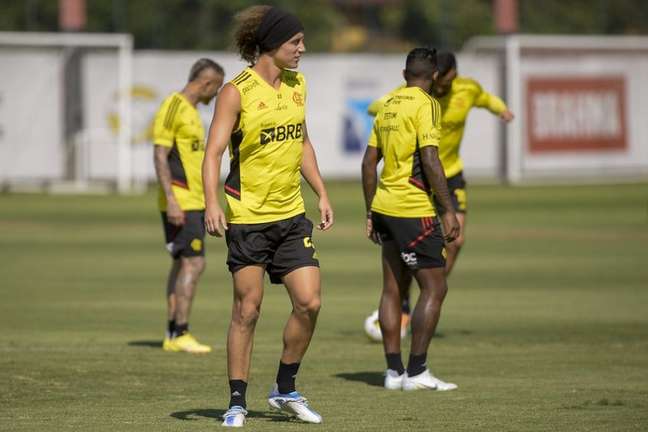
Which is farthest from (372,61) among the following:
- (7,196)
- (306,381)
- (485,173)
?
(306,381)

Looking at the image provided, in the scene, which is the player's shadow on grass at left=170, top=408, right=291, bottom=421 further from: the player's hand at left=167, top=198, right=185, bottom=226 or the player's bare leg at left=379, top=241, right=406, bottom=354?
the player's hand at left=167, top=198, right=185, bottom=226

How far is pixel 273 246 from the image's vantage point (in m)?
8.26

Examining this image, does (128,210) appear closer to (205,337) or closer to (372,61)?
(372,61)

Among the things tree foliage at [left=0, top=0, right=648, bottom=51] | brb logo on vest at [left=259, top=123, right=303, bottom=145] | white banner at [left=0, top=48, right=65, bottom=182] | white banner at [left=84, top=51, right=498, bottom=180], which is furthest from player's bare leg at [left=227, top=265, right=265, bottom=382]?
tree foliage at [left=0, top=0, right=648, bottom=51]

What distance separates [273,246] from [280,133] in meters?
0.62

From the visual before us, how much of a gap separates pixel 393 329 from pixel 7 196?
1002 inches

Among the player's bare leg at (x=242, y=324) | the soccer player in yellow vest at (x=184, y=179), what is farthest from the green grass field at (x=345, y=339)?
the soccer player in yellow vest at (x=184, y=179)

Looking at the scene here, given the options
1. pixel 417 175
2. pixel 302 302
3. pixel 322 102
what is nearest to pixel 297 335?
pixel 302 302

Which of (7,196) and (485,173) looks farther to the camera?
(485,173)

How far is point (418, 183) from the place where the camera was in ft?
33.0

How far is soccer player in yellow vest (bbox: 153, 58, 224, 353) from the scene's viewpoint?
1178 cm

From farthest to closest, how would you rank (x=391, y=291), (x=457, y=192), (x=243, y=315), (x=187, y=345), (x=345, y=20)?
(x=345, y=20) < (x=457, y=192) < (x=187, y=345) < (x=391, y=291) < (x=243, y=315)

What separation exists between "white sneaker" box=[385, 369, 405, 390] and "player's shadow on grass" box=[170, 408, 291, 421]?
1.36 m

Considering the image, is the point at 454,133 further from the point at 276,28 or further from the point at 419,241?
the point at 276,28
